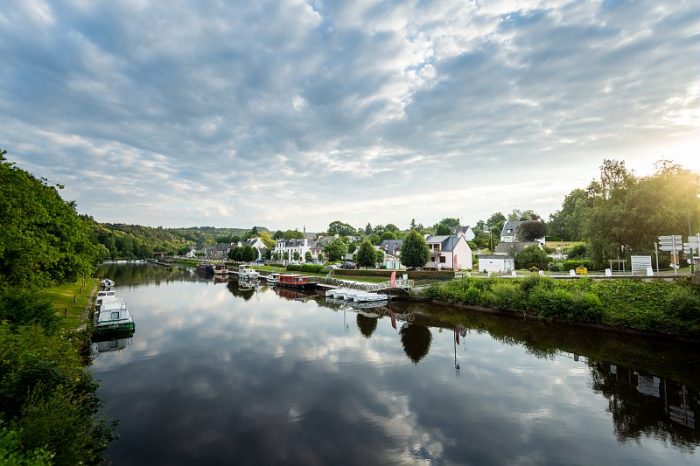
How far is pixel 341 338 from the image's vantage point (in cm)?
2703

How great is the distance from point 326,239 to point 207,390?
310ft

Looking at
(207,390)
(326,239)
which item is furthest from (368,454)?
(326,239)

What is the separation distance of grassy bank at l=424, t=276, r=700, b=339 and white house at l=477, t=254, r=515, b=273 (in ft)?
46.8

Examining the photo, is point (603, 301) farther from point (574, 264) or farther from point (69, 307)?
point (69, 307)

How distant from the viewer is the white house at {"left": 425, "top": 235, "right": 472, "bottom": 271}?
2344 inches

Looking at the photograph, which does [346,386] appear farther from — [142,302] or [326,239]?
[326,239]

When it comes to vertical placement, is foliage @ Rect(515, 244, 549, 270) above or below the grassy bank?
above

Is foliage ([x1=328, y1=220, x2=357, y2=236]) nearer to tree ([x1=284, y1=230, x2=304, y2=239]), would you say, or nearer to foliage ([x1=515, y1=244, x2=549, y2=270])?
tree ([x1=284, y1=230, x2=304, y2=239])

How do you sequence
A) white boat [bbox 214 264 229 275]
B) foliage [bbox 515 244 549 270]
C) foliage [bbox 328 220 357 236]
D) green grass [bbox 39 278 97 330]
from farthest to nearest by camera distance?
1. foliage [bbox 328 220 357 236]
2. white boat [bbox 214 264 229 275]
3. foliage [bbox 515 244 549 270]
4. green grass [bbox 39 278 97 330]

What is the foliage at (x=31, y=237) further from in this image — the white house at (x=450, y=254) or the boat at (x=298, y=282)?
the white house at (x=450, y=254)

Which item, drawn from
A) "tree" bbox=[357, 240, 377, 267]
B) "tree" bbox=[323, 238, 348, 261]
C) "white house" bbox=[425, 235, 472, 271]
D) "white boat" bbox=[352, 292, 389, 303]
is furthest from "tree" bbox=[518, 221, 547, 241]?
"white boat" bbox=[352, 292, 389, 303]

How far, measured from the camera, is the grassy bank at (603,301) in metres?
22.5

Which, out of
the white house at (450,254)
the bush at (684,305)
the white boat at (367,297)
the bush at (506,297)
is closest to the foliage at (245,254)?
the white house at (450,254)

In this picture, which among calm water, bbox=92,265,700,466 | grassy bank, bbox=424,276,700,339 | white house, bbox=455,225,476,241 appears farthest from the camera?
white house, bbox=455,225,476,241
